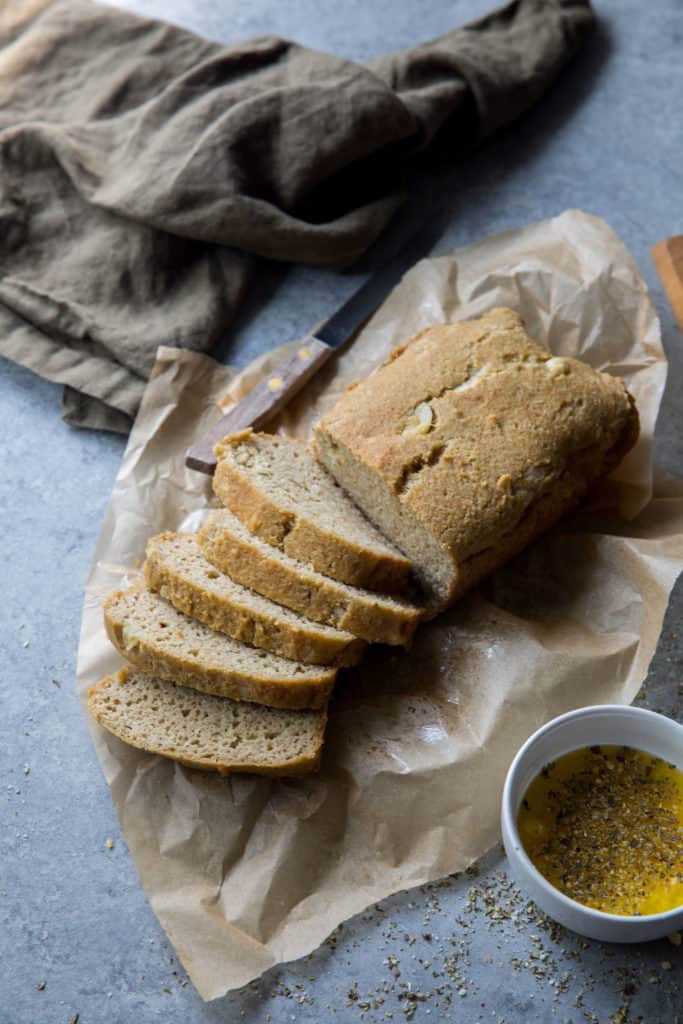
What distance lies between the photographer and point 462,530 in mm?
2996

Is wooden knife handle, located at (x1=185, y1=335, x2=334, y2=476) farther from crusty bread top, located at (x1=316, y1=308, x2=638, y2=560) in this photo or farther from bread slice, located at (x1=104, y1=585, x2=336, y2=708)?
bread slice, located at (x1=104, y1=585, x2=336, y2=708)

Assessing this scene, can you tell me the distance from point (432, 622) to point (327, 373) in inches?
39.7

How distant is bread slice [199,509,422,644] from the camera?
9.73 feet

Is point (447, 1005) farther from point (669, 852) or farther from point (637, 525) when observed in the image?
point (637, 525)

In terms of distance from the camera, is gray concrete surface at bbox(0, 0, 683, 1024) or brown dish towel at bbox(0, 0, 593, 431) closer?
gray concrete surface at bbox(0, 0, 683, 1024)

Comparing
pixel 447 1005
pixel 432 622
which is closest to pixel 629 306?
pixel 432 622

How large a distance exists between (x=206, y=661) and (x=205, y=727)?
195 mm

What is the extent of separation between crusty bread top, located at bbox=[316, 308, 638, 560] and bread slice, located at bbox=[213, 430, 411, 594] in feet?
0.53

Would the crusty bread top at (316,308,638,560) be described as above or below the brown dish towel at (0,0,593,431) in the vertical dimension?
below

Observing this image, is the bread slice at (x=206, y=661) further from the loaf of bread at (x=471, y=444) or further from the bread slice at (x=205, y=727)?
the loaf of bread at (x=471, y=444)

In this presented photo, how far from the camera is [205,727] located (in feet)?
9.76

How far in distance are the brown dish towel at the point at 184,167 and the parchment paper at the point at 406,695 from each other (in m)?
0.36

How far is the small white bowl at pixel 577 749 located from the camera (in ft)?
8.26

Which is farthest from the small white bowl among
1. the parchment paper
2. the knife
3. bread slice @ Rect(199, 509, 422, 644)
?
the knife
